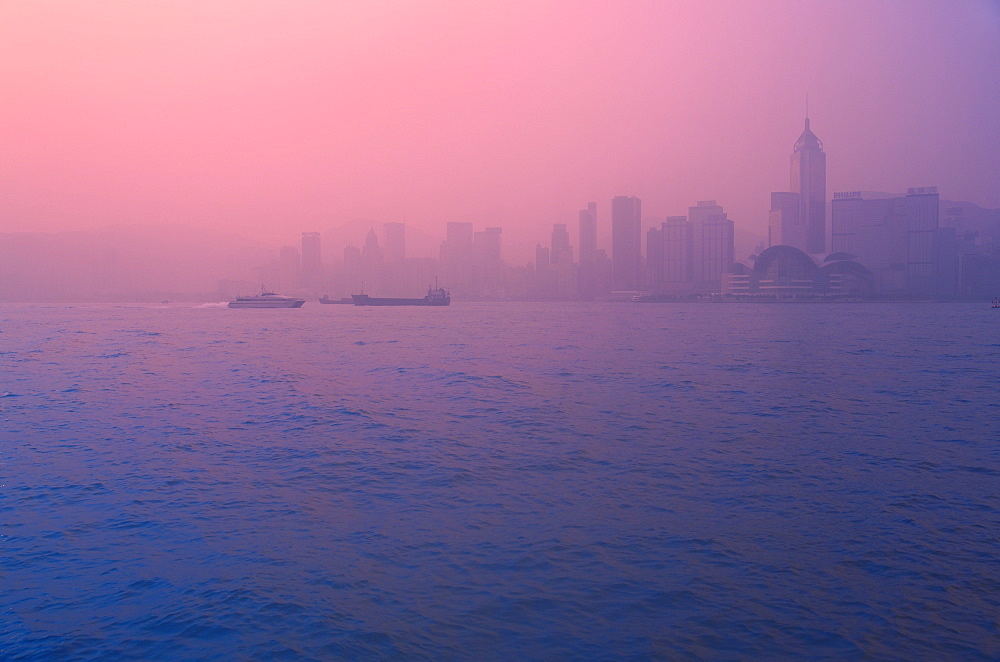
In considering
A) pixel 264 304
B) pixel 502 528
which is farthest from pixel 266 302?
pixel 502 528

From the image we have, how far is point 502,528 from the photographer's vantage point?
8.73m

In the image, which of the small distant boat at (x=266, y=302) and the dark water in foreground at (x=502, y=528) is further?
the small distant boat at (x=266, y=302)

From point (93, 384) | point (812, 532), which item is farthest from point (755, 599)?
point (93, 384)

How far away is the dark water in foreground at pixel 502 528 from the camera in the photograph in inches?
237

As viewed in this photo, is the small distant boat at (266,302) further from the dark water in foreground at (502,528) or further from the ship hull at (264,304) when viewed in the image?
the dark water in foreground at (502,528)

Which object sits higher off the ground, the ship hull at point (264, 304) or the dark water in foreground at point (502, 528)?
the ship hull at point (264, 304)

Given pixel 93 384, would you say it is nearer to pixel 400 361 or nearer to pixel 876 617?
pixel 400 361

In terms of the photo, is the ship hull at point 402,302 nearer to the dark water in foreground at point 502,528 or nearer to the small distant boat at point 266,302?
the small distant boat at point 266,302

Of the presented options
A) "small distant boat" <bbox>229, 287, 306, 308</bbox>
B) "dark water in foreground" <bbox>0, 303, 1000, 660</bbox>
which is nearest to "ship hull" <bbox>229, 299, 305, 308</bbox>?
"small distant boat" <bbox>229, 287, 306, 308</bbox>

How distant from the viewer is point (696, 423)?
16.3m

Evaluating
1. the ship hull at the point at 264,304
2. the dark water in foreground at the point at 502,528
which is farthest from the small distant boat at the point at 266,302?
the dark water in foreground at the point at 502,528

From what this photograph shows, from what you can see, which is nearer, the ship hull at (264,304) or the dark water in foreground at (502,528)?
the dark water in foreground at (502,528)

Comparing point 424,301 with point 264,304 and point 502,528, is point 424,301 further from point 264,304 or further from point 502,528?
point 502,528

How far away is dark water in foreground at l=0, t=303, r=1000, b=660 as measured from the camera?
19.7ft
